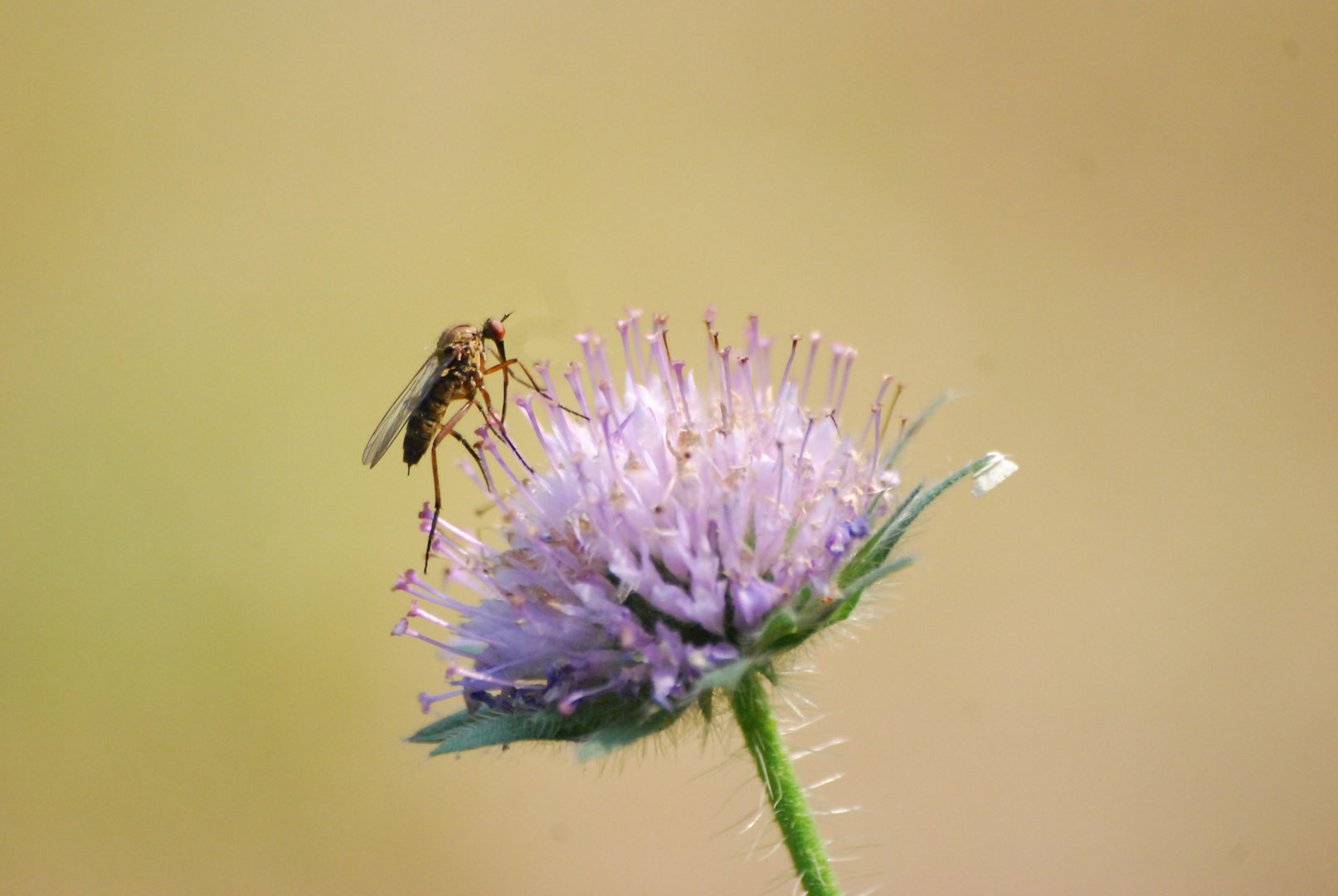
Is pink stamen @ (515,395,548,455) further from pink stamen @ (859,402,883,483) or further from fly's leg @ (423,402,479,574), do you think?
pink stamen @ (859,402,883,483)

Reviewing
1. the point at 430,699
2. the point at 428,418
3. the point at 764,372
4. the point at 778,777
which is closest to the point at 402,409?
the point at 428,418

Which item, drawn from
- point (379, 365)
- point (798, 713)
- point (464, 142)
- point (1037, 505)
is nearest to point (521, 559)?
point (798, 713)

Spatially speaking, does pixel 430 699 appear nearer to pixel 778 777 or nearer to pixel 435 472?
pixel 435 472

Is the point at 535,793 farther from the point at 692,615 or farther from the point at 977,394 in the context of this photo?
the point at 692,615

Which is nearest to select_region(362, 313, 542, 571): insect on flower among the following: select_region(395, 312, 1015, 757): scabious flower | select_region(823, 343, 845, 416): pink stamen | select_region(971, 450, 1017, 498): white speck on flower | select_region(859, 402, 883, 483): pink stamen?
select_region(395, 312, 1015, 757): scabious flower

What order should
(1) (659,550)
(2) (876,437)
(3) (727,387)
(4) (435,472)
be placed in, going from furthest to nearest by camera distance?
(4) (435,472)
(3) (727,387)
(2) (876,437)
(1) (659,550)

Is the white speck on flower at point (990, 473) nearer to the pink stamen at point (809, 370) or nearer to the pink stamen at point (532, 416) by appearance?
the pink stamen at point (809, 370)

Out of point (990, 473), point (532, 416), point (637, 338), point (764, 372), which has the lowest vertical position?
point (990, 473)
